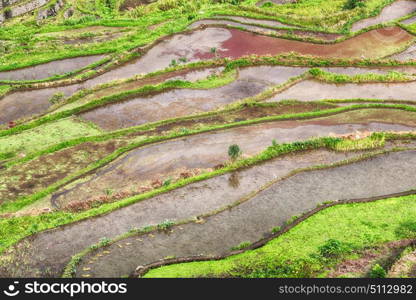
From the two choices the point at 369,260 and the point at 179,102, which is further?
the point at 179,102

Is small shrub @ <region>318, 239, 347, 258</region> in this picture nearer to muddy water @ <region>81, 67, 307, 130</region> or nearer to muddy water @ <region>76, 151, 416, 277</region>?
muddy water @ <region>76, 151, 416, 277</region>

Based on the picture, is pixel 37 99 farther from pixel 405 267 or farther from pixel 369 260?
pixel 405 267

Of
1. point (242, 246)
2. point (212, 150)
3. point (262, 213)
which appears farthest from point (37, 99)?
point (242, 246)

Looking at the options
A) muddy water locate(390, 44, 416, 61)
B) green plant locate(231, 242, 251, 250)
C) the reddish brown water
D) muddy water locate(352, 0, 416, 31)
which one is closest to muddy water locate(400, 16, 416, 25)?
muddy water locate(352, 0, 416, 31)

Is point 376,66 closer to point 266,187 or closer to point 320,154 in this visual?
point 320,154

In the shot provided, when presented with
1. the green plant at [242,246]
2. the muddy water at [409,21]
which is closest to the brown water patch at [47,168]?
the green plant at [242,246]

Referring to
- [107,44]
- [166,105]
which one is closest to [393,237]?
[166,105]

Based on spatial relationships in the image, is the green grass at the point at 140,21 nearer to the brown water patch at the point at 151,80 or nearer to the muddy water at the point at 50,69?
the muddy water at the point at 50,69
